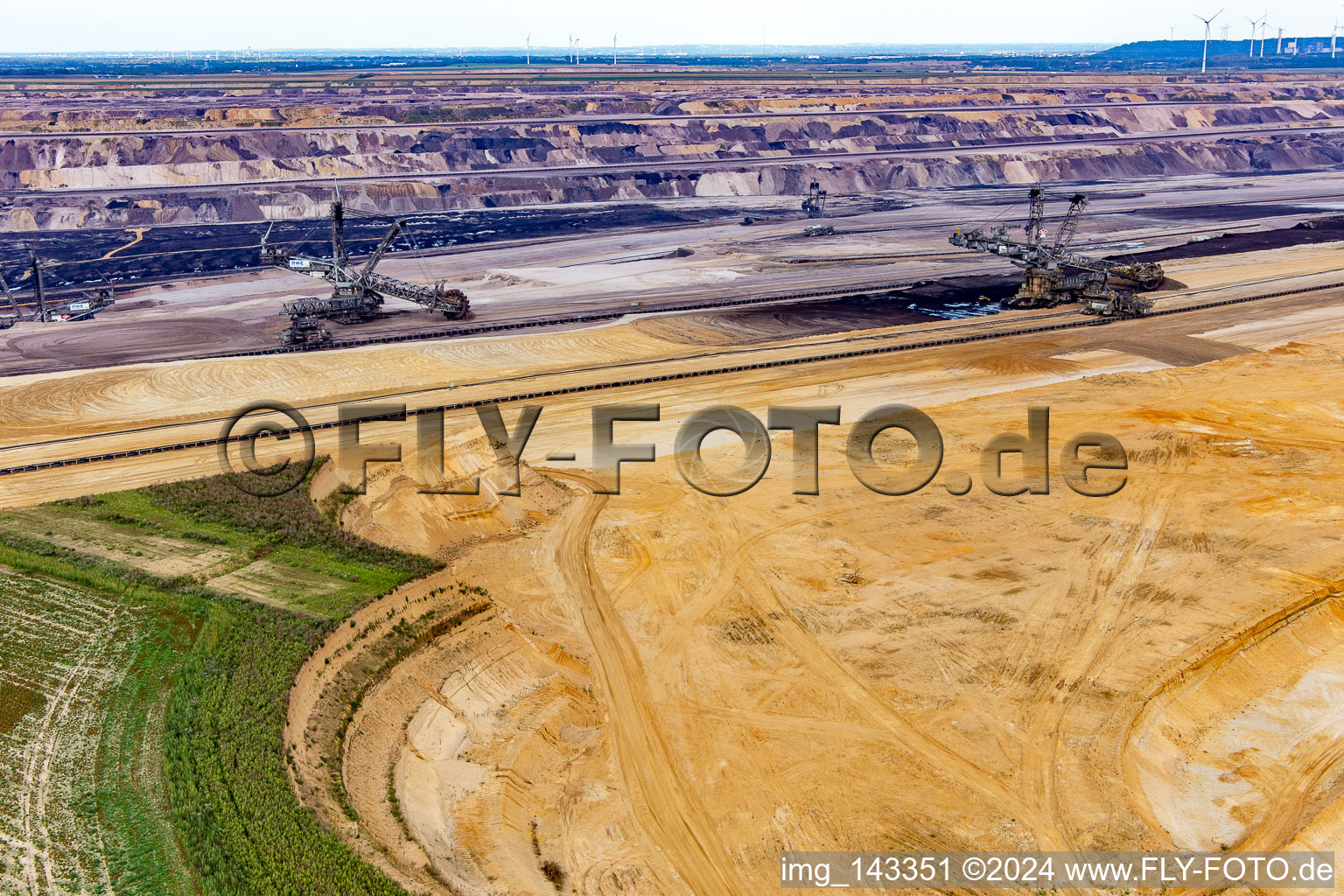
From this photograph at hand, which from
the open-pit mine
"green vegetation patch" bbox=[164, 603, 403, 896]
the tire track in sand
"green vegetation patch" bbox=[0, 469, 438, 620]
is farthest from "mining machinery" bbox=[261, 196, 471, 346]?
"green vegetation patch" bbox=[164, 603, 403, 896]

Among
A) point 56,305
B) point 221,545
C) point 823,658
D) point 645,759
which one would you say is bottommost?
point 645,759

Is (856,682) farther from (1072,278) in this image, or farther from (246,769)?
(1072,278)

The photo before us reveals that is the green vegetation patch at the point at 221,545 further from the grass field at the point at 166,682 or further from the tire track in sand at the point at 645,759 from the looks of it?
the tire track in sand at the point at 645,759

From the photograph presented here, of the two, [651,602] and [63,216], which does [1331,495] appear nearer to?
[651,602]

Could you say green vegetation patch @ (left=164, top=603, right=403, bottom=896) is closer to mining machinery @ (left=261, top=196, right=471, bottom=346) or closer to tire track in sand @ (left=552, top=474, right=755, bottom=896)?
tire track in sand @ (left=552, top=474, right=755, bottom=896)

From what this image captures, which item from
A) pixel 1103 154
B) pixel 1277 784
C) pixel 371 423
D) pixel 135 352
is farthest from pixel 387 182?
pixel 1277 784

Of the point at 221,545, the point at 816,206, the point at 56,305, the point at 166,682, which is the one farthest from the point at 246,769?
the point at 816,206

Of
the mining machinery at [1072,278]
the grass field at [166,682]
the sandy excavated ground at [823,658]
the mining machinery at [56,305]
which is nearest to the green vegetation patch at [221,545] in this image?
the grass field at [166,682]
